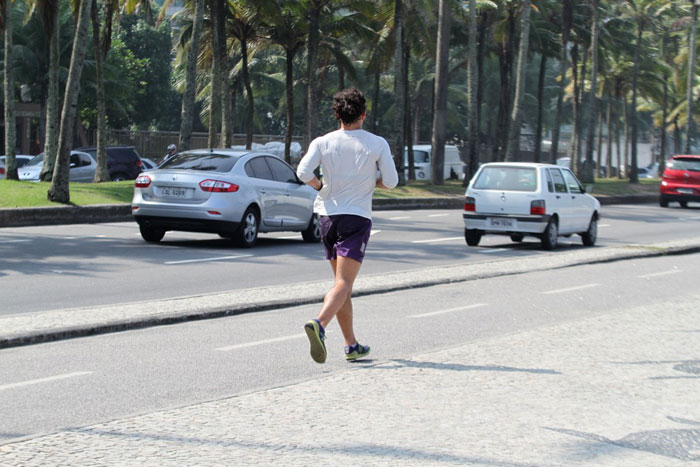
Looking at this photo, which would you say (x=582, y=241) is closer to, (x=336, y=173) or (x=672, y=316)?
(x=672, y=316)

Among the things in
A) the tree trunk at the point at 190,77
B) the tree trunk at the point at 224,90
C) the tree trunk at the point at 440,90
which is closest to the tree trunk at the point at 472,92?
the tree trunk at the point at 440,90

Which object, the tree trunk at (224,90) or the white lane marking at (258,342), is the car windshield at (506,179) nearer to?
the white lane marking at (258,342)

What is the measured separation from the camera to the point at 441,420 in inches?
233

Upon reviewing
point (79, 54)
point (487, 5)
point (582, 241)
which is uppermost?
point (487, 5)

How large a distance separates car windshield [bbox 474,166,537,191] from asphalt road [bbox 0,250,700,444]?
5.85 meters

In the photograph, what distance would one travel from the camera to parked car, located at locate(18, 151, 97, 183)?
3444 cm

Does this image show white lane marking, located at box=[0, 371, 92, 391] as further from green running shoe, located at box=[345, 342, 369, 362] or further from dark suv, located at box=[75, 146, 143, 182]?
dark suv, located at box=[75, 146, 143, 182]

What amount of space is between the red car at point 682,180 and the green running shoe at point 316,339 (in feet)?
108

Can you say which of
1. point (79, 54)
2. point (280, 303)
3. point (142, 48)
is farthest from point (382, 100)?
point (280, 303)

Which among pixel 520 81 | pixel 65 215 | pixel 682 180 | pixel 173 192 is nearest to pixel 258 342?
pixel 173 192

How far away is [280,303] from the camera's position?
10570 mm

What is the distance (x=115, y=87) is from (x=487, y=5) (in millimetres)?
16904

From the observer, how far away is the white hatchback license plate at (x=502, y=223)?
61.7 feet

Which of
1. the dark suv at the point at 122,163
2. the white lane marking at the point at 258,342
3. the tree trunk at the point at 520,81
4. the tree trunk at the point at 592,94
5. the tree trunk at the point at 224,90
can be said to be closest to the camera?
the white lane marking at the point at 258,342
